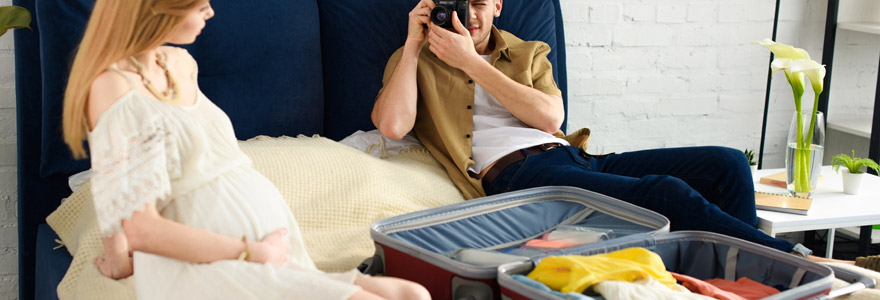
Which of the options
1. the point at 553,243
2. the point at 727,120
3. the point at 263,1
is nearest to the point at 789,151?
the point at 727,120

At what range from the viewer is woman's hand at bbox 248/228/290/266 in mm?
824

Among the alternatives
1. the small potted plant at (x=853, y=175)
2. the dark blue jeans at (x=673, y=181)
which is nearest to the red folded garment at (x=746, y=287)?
the dark blue jeans at (x=673, y=181)

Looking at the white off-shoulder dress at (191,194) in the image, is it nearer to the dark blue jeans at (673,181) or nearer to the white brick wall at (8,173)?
the dark blue jeans at (673,181)

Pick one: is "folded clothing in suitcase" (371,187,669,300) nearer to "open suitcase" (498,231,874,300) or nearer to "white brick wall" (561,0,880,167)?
"open suitcase" (498,231,874,300)

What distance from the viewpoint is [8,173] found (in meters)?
1.89

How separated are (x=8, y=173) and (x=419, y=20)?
1081 mm

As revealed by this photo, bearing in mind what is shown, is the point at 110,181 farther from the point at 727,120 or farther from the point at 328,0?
the point at 727,120

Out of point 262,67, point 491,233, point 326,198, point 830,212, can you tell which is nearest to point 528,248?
point 491,233

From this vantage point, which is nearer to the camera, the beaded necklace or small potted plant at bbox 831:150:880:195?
the beaded necklace

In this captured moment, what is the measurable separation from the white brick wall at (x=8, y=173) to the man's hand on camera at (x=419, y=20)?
0.97 m

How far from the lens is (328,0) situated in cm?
200

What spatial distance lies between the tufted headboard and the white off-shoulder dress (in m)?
Answer: 0.87

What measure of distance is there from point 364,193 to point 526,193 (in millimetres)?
320

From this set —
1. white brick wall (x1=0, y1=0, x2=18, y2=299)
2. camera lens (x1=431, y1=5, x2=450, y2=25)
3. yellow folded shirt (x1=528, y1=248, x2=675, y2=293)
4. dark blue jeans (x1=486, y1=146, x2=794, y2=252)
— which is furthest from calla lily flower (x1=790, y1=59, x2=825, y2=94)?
white brick wall (x1=0, y1=0, x2=18, y2=299)
